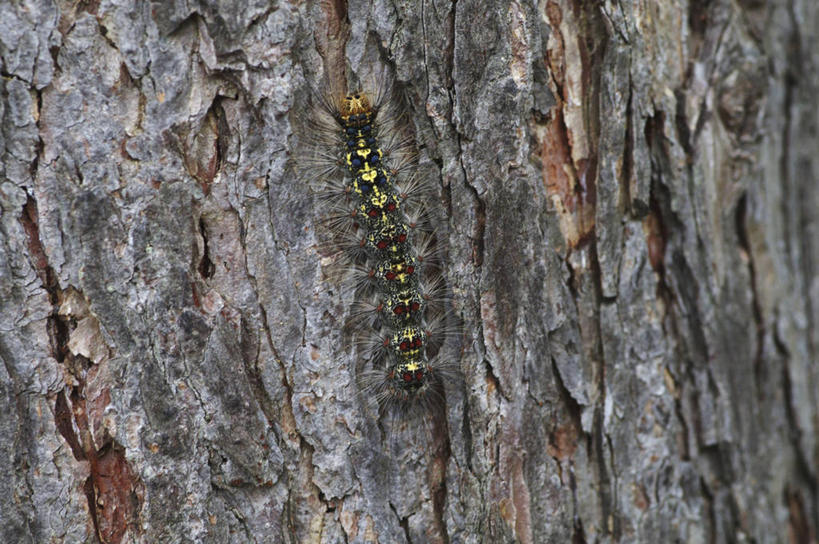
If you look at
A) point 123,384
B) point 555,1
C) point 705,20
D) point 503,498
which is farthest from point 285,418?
point 705,20

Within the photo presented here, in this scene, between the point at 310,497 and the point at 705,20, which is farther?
the point at 705,20

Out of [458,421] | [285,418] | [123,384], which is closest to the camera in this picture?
[123,384]

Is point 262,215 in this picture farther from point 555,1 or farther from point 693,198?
point 693,198

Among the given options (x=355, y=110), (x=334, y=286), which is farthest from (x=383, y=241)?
(x=355, y=110)

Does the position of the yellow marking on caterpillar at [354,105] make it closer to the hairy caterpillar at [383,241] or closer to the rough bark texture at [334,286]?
the hairy caterpillar at [383,241]

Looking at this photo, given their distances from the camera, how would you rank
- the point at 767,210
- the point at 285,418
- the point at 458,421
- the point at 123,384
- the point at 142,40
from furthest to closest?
the point at 767,210
the point at 458,421
the point at 285,418
the point at 123,384
the point at 142,40

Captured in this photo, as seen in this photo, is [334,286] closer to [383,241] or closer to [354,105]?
[383,241]
